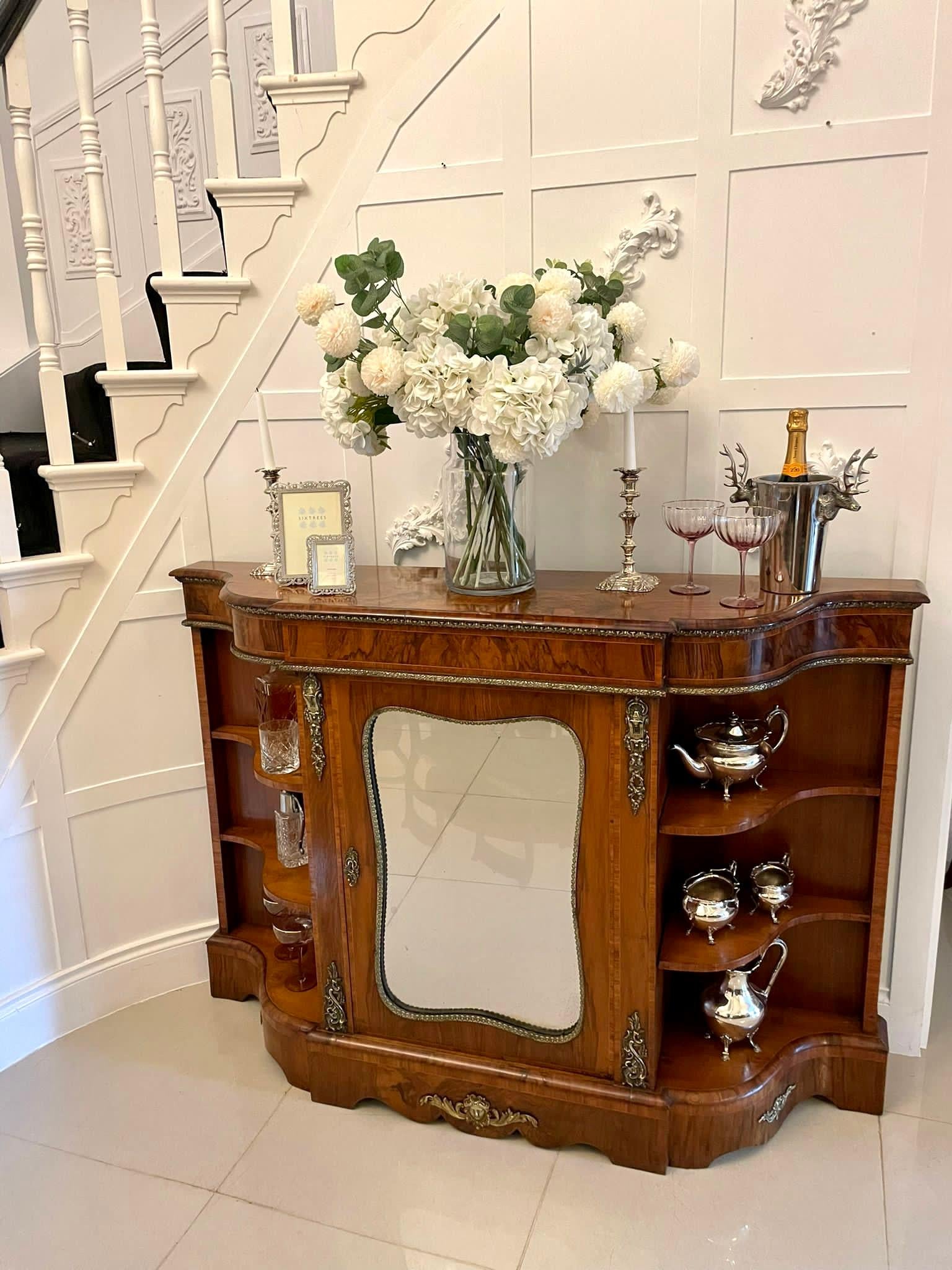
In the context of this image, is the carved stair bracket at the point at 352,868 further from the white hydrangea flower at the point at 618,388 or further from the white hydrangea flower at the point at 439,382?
the white hydrangea flower at the point at 618,388

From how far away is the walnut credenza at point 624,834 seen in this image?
162cm

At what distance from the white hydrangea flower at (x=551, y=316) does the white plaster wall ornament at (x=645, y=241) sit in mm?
387

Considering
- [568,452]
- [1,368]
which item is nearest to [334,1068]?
[568,452]

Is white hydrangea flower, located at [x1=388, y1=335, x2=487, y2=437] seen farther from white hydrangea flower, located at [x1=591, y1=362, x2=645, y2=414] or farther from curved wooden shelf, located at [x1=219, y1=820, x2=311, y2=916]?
curved wooden shelf, located at [x1=219, y1=820, x2=311, y2=916]

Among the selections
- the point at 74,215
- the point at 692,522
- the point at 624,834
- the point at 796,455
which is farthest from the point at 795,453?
the point at 74,215

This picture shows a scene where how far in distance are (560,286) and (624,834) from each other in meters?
1.00

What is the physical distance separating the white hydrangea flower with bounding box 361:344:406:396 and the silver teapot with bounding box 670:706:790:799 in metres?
0.90

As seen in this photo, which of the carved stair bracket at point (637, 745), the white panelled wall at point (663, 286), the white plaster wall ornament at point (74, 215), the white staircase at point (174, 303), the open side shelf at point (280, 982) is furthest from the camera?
the white plaster wall ornament at point (74, 215)

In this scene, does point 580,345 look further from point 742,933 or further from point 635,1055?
point 635,1055

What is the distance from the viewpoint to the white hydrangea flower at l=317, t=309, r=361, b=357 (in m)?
1.62

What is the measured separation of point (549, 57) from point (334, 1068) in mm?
2187

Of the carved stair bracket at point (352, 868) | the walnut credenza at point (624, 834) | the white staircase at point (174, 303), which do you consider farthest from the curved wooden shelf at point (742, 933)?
the white staircase at point (174, 303)

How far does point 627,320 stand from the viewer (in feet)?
5.57

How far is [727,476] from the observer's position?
6.23 ft
